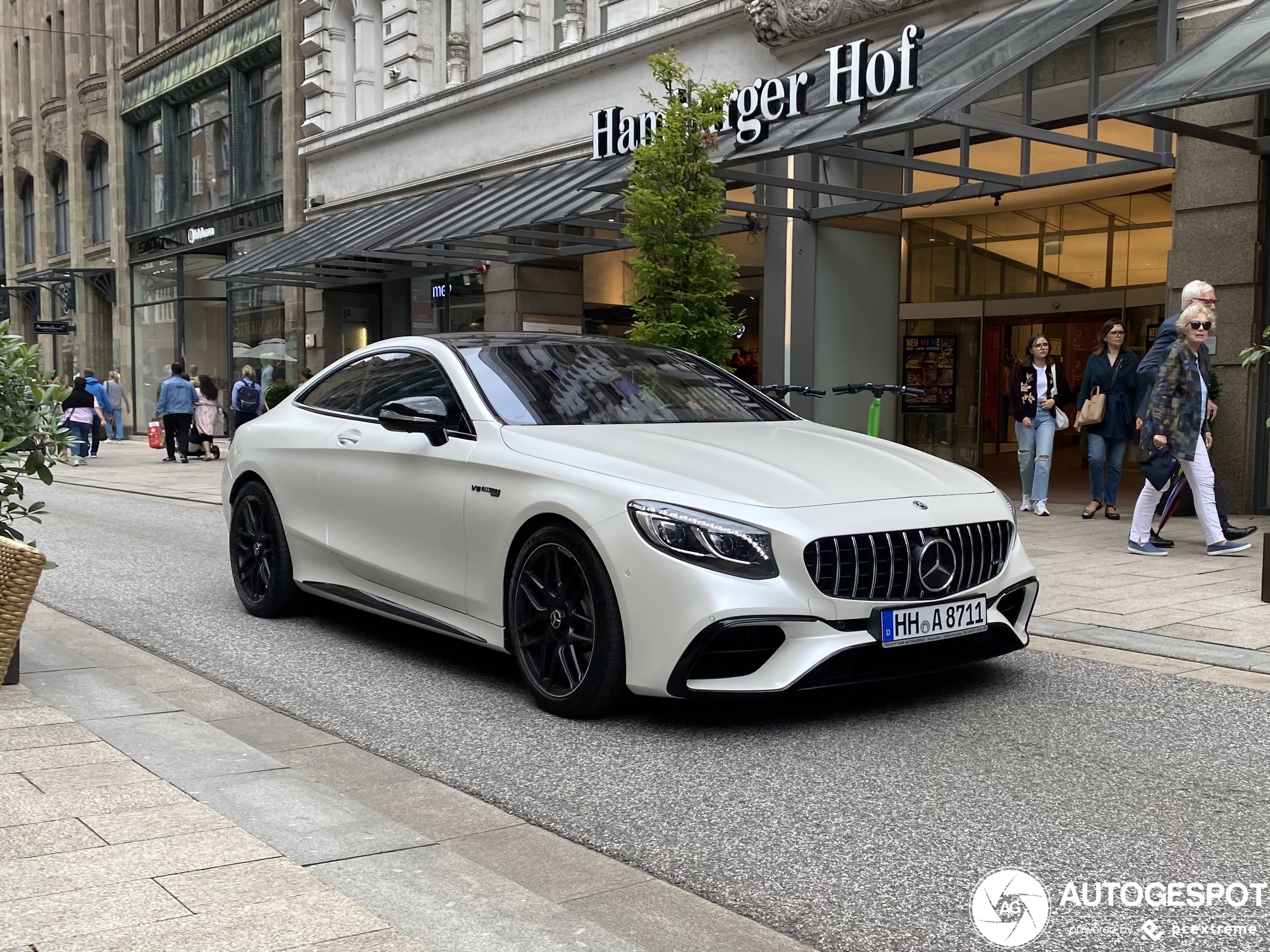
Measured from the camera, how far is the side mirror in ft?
18.4

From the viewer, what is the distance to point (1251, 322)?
11703 millimetres

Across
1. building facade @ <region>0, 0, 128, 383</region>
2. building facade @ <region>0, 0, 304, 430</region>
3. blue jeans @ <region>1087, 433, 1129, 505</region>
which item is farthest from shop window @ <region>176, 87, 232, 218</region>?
blue jeans @ <region>1087, 433, 1129, 505</region>

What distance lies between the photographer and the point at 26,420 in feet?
18.1

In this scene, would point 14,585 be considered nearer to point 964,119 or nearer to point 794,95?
point 964,119

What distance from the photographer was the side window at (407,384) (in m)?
5.77

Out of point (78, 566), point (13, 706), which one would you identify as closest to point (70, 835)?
point (13, 706)

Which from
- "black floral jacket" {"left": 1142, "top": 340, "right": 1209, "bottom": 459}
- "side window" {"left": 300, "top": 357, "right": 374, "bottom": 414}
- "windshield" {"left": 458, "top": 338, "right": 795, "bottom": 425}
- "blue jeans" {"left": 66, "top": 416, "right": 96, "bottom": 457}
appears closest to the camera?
"windshield" {"left": 458, "top": 338, "right": 795, "bottom": 425}

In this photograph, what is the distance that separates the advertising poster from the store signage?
6.81 meters

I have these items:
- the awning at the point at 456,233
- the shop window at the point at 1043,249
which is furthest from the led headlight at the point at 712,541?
the shop window at the point at 1043,249

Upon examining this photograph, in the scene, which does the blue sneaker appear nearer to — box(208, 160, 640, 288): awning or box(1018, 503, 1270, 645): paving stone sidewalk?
box(1018, 503, 1270, 645): paving stone sidewalk

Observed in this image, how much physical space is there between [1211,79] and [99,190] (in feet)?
115

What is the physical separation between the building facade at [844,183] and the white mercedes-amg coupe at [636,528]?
13.8ft

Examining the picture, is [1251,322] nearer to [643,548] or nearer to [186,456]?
[643,548]

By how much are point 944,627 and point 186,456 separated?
823 inches
